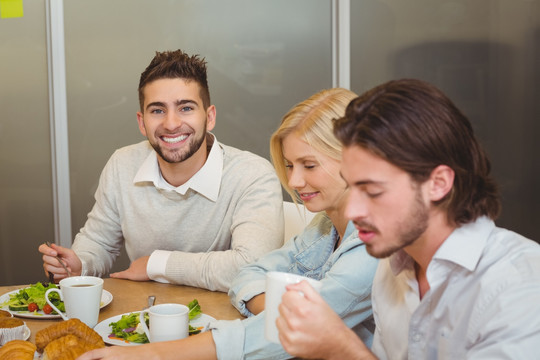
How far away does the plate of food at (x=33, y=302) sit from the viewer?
→ 1.45 m

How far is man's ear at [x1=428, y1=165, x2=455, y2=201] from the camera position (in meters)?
0.93

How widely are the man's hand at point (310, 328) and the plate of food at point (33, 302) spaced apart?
2.34ft

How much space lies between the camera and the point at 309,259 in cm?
157

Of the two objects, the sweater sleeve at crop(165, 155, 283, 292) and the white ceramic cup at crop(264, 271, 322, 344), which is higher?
the white ceramic cup at crop(264, 271, 322, 344)

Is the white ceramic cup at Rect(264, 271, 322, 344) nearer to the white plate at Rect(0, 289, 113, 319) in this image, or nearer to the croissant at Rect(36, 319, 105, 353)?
the croissant at Rect(36, 319, 105, 353)

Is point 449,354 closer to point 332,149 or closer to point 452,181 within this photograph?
point 452,181

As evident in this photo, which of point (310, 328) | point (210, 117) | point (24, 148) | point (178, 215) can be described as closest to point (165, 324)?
point (310, 328)

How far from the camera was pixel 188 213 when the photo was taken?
1.99m

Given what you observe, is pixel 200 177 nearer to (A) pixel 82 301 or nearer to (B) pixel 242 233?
(B) pixel 242 233

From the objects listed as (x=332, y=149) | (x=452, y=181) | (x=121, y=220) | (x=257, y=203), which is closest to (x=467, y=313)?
(x=452, y=181)

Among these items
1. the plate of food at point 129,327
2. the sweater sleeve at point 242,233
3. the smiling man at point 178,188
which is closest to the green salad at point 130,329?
the plate of food at point 129,327

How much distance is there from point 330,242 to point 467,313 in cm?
A: 64

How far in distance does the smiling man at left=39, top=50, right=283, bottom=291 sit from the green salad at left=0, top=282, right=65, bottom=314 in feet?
1.01

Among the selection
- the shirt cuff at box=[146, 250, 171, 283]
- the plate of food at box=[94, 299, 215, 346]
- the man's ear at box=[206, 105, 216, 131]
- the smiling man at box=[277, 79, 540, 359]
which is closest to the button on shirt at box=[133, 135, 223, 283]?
the man's ear at box=[206, 105, 216, 131]
